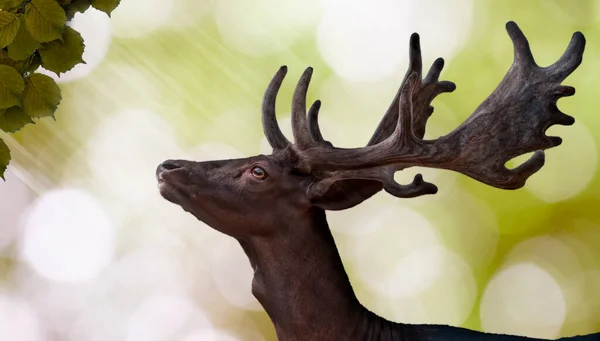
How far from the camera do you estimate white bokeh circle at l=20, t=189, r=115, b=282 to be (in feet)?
6.18

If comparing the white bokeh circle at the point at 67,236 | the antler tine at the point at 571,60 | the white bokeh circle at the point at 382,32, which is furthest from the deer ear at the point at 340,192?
the white bokeh circle at the point at 67,236

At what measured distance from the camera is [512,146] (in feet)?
3.76

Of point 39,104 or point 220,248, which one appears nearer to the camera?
point 39,104

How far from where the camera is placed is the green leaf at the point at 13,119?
74 cm

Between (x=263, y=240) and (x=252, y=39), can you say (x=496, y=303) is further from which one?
(x=252, y=39)

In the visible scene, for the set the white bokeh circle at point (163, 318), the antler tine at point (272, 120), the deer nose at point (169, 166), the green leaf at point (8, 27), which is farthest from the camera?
the white bokeh circle at point (163, 318)

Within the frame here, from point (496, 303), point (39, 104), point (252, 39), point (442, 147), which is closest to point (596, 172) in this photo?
point (496, 303)

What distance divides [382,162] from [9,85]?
70cm

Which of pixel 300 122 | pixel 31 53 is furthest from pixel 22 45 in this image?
pixel 300 122

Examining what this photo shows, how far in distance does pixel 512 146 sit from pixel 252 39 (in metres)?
0.96

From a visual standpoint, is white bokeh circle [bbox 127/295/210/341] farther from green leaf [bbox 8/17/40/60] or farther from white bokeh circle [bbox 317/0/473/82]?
green leaf [bbox 8/17/40/60]

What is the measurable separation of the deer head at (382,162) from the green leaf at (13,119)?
1.51 feet

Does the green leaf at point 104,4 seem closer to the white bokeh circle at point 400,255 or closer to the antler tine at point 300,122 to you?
the antler tine at point 300,122

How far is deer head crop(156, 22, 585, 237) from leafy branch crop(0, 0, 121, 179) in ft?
1.50
